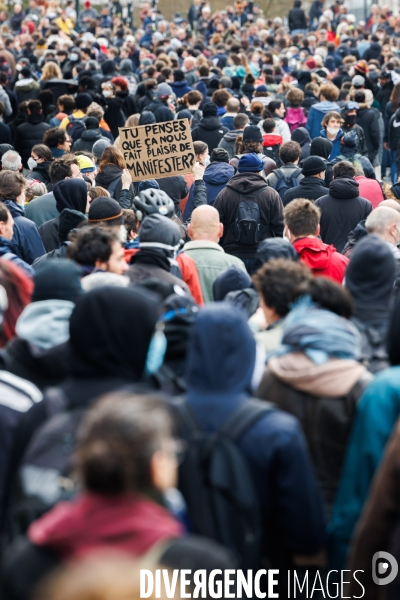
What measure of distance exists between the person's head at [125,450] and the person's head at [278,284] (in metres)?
1.68

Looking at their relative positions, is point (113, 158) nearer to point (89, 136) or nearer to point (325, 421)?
point (89, 136)

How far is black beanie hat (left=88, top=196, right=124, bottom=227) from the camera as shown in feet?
20.7

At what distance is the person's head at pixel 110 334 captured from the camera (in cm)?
313

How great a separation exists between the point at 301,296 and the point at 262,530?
3.38 feet

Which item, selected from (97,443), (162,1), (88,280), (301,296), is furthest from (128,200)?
(162,1)

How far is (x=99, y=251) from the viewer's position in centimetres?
470

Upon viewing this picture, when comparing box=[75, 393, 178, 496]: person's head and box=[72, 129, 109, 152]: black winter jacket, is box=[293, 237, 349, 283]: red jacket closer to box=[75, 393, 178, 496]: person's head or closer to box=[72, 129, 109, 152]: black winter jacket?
box=[75, 393, 178, 496]: person's head

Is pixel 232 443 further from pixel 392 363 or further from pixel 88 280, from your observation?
pixel 88 280

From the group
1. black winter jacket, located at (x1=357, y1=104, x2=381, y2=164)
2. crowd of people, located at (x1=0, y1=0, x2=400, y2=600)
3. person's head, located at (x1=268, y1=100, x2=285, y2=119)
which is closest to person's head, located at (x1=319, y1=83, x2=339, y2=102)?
black winter jacket, located at (x1=357, y1=104, x2=381, y2=164)

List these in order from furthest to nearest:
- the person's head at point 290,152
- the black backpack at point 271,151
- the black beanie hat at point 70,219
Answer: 1. the black backpack at point 271,151
2. the person's head at point 290,152
3. the black beanie hat at point 70,219

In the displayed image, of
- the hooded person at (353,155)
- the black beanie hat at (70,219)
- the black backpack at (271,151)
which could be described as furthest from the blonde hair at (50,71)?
the black beanie hat at (70,219)

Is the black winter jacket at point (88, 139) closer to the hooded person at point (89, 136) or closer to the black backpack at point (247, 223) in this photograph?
the hooded person at point (89, 136)

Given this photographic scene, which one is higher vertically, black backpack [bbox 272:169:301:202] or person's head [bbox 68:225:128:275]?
person's head [bbox 68:225:128:275]

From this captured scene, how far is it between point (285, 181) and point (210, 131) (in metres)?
3.18
